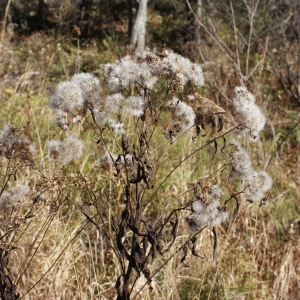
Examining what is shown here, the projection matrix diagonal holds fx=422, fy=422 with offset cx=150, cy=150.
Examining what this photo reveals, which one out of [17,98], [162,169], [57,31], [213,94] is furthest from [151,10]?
[162,169]

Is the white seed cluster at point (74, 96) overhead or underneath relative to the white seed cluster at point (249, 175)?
overhead

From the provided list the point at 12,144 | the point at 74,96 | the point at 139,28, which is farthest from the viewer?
the point at 139,28

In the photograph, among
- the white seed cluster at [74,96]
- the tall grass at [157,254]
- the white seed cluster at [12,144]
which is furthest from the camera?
the tall grass at [157,254]

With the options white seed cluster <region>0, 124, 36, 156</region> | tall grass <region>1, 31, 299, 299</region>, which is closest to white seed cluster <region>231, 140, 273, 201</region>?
tall grass <region>1, 31, 299, 299</region>

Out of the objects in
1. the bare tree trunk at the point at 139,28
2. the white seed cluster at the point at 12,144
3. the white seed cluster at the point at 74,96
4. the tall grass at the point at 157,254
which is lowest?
the tall grass at the point at 157,254

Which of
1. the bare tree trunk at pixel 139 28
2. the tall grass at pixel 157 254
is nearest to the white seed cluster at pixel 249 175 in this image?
the tall grass at pixel 157 254

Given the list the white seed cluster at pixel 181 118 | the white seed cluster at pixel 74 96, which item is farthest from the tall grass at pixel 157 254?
the white seed cluster at pixel 74 96

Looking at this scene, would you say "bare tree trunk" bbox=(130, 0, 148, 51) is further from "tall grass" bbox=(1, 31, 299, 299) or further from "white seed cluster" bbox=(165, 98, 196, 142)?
"white seed cluster" bbox=(165, 98, 196, 142)

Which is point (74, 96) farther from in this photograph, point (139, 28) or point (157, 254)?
point (139, 28)

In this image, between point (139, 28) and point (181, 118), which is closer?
point (181, 118)

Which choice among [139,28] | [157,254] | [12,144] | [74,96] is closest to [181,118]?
[74,96]

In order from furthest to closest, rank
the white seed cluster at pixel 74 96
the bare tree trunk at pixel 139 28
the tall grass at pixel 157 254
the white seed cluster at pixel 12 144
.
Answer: the bare tree trunk at pixel 139 28 < the tall grass at pixel 157 254 < the white seed cluster at pixel 12 144 < the white seed cluster at pixel 74 96

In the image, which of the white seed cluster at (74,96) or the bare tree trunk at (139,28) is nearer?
the white seed cluster at (74,96)

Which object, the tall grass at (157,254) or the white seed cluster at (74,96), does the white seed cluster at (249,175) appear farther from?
the white seed cluster at (74,96)
